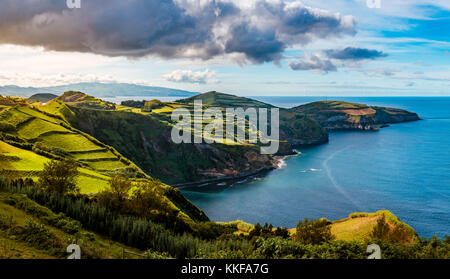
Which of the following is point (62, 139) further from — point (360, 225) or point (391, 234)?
point (391, 234)

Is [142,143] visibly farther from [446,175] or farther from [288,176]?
[446,175]

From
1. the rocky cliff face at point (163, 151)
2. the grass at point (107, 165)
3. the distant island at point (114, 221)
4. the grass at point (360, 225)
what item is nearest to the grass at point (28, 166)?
the distant island at point (114, 221)

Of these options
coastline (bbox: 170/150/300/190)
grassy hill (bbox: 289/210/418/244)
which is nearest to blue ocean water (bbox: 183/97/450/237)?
coastline (bbox: 170/150/300/190)

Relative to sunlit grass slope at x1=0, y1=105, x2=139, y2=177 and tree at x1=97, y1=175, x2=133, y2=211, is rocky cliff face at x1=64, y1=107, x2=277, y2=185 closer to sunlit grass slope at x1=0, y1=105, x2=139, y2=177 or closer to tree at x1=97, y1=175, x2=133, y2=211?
sunlit grass slope at x1=0, y1=105, x2=139, y2=177

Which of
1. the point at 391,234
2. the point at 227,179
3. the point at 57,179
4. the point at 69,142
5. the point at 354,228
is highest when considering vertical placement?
the point at 57,179

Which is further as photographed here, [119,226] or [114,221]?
[114,221]

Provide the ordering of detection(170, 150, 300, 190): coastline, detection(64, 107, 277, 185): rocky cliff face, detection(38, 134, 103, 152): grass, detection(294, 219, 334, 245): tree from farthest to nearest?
detection(64, 107, 277, 185): rocky cliff face → detection(170, 150, 300, 190): coastline → detection(38, 134, 103, 152): grass → detection(294, 219, 334, 245): tree

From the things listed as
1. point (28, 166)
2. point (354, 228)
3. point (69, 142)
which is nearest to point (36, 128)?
point (69, 142)

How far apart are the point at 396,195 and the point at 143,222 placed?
119 m

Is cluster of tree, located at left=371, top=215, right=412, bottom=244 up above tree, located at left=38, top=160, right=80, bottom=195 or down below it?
below

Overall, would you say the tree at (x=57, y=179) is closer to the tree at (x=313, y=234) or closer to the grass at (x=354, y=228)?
the tree at (x=313, y=234)

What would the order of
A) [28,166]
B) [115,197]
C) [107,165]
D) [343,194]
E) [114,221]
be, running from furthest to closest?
[343,194] < [107,165] < [28,166] < [115,197] < [114,221]

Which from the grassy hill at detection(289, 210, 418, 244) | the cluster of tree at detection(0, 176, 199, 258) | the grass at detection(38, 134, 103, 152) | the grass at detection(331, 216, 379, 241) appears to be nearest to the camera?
the cluster of tree at detection(0, 176, 199, 258)
